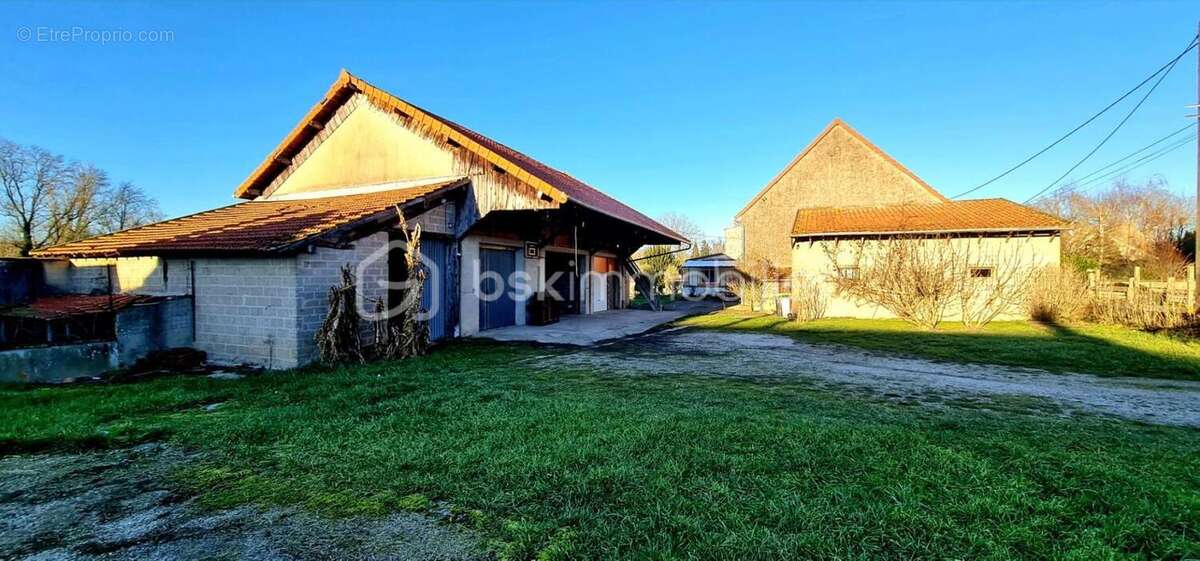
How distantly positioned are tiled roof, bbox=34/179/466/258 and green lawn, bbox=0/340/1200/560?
273 centimetres

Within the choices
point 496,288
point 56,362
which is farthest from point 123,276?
point 496,288

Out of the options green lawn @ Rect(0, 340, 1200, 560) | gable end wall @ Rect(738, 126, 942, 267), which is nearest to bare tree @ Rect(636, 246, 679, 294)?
gable end wall @ Rect(738, 126, 942, 267)

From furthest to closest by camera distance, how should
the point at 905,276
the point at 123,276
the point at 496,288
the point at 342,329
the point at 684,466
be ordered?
the point at 905,276
the point at 496,288
the point at 123,276
the point at 342,329
the point at 684,466

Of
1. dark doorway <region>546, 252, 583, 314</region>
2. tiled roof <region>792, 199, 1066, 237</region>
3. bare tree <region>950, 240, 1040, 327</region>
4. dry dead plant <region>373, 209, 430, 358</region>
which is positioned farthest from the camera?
dark doorway <region>546, 252, 583, 314</region>

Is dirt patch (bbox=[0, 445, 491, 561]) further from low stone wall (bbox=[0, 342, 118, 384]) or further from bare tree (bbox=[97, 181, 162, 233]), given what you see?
bare tree (bbox=[97, 181, 162, 233])

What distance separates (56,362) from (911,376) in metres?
11.9

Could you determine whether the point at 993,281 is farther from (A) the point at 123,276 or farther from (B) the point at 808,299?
(A) the point at 123,276

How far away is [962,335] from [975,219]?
5.64m

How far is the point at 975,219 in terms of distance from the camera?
14984 millimetres

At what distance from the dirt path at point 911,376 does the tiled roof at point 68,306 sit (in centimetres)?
700

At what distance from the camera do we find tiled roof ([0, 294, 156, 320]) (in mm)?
7078

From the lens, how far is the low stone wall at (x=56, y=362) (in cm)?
615

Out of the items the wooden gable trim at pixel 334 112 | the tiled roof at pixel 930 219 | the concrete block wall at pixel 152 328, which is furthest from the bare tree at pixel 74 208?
the tiled roof at pixel 930 219

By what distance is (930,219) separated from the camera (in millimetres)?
15633
